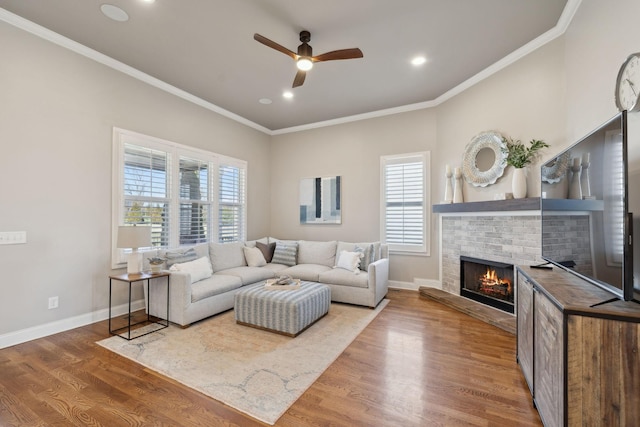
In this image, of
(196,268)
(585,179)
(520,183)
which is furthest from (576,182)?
(196,268)

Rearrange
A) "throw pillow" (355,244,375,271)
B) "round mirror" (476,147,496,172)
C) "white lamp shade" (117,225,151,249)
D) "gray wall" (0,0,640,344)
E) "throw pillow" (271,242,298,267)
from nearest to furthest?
"gray wall" (0,0,640,344), "white lamp shade" (117,225,151,249), "round mirror" (476,147,496,172), "throw pillow" (355,244,375,271), "throw pillow" (271,242,298,267)

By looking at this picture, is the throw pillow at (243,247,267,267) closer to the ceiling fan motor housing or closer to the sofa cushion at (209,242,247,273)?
the sofa cushion at (209,242,247,273)

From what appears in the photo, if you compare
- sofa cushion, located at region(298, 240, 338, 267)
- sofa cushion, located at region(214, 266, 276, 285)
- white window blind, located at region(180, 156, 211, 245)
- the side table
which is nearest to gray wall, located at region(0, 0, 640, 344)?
white window blind, located at region(180, 156, 211, 245)

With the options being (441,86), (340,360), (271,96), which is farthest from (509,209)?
(271,96)

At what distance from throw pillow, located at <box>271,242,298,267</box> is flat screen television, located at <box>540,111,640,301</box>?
145 inches

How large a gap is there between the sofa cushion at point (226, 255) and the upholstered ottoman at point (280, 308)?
119 centimetres

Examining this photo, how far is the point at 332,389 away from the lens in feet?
7.17

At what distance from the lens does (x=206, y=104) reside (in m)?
4.89

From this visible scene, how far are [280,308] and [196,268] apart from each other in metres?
1.37

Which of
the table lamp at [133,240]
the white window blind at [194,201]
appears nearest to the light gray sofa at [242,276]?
the table lamp at [133,240]

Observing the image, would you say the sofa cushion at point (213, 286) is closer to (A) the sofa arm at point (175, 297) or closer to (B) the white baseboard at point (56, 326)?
(A) the sofa arm at point (175, 297)

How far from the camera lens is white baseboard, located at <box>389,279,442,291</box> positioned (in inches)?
191

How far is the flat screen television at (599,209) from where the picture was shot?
1.35 m

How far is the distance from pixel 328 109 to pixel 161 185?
3030 mm
